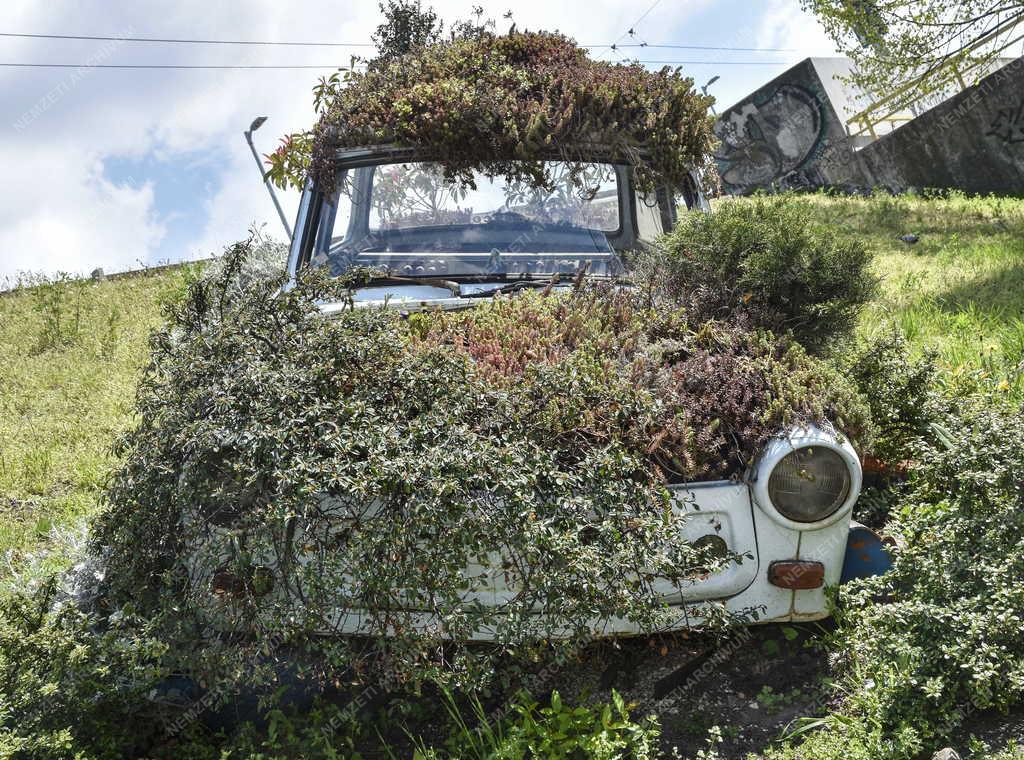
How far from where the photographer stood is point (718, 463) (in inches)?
121

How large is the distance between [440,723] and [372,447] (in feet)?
4.08

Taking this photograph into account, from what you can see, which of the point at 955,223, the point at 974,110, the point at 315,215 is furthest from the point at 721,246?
the point at 974,110

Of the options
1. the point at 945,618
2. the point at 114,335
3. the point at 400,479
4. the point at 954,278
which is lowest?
the point at 945,618

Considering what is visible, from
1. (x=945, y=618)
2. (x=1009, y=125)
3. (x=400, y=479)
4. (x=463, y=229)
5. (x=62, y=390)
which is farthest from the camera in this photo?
(x=1009, y=125)

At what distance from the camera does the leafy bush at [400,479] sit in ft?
8.41

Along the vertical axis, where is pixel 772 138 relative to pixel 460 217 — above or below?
above

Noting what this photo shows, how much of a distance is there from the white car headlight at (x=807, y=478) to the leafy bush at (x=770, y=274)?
3.30 feet

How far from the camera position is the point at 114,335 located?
369 inches

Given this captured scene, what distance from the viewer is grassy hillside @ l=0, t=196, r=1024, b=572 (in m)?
5.49

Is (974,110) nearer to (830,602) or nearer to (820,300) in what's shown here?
(820,300)

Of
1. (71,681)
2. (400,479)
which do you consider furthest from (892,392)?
(71,681)

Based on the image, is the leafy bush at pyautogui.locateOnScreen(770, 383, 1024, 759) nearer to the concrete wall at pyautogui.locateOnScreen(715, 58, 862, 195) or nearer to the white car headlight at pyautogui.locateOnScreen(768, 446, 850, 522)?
the white car headlight at pyautogui.locateOnScreen(768, 446, 850, 522)

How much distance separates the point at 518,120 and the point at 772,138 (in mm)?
16842

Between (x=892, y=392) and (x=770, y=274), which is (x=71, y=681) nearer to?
(x=770, y=274)
